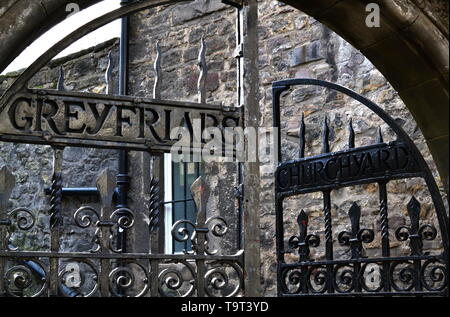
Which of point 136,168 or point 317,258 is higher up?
point 136,168

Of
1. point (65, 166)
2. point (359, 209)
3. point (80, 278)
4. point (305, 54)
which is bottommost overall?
point (80, 278)

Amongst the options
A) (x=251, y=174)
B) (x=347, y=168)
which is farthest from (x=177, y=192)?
(x=251, y=174)

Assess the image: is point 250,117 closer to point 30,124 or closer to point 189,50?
point 30,124

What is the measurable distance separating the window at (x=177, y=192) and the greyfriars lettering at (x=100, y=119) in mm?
5569

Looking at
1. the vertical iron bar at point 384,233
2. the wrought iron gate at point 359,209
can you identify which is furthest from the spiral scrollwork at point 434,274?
the vertical iron bar at point 384,233

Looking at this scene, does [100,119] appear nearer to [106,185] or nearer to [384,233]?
[106,185]

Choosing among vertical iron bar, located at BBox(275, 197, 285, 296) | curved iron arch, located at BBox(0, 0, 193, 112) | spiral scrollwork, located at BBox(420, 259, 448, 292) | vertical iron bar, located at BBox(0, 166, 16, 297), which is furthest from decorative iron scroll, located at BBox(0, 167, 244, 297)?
vertical iron bar, located at BBox(275, 197, 285, 296)

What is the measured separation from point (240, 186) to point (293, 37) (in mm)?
4730

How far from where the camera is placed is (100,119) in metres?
3.04

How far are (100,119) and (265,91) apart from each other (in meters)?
4.89

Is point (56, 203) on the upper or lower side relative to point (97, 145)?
lower

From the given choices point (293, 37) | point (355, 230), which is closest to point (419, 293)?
point (355, 230)

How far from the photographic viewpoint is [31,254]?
9.59 feet

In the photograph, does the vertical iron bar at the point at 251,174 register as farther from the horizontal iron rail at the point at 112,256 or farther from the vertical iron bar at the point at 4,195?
the vertical iron bar at the point at 4,195
